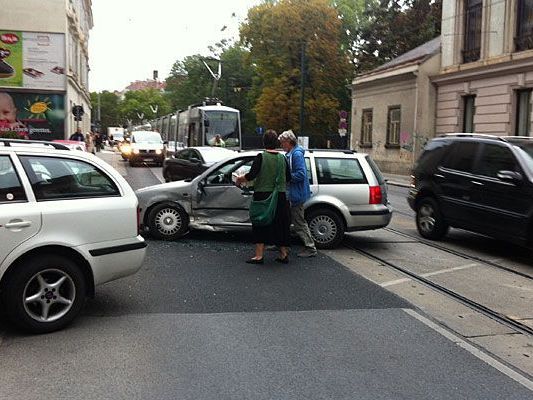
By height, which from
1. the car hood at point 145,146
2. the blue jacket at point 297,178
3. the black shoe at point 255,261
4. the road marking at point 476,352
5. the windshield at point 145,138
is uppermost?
the windshield at point 145,138

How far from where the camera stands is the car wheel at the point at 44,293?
499cm

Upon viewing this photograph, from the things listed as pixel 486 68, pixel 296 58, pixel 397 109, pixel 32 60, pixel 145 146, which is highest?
pixel 296 58

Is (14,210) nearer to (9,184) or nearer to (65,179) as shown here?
(9,184)

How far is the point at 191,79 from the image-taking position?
224 feet

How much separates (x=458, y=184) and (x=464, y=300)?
12.3ft

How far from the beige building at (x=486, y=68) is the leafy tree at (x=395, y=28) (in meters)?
12.2

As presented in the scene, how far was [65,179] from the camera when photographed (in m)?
5.43

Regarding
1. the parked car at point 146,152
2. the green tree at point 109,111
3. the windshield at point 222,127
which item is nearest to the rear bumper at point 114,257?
the windshield at point 222,127

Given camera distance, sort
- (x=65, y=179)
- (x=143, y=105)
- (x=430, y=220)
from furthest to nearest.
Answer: (x=143, y=105), (x=430, y=220), (x=65, y=179)

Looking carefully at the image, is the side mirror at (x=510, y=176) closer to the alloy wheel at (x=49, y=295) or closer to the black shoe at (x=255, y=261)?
the black shoe at (x=255, y=261)

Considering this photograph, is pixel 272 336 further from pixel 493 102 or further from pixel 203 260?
pixel 493 102

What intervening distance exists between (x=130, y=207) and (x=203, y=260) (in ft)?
8.72

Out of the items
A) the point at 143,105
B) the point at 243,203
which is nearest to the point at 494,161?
the point at 243,203

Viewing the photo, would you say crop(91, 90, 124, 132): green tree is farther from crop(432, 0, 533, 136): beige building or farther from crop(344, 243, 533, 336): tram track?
crop(344, 243, 533, 336): tram track
